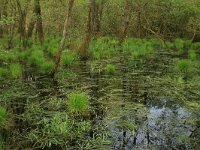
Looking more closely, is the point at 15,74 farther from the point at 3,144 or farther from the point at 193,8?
the point at 193,8

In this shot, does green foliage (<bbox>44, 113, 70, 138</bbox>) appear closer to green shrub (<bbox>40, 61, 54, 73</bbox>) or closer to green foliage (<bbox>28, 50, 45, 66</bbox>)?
green shrub (<bbox>40, 61, 54, 73</bbox>)

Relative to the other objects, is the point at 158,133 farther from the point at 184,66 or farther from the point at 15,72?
the point at 184,66

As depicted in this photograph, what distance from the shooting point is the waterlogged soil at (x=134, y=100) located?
22.9 ft

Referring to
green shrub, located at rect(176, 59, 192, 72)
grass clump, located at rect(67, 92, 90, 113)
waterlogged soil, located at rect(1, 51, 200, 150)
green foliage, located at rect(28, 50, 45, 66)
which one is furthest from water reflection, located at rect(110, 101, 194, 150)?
green foliage, located at rect(28, 50, 45, 66)

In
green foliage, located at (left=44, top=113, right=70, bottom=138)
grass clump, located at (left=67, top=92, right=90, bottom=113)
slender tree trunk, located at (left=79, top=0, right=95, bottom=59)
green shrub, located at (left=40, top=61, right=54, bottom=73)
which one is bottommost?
green foliage, located at (left=44, top=113, right=70, bottom=138)

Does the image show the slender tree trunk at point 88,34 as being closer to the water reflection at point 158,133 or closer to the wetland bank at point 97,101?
the wetland bank at point 97,101

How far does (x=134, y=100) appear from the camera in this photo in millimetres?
9594

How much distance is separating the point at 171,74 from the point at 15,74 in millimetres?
5796

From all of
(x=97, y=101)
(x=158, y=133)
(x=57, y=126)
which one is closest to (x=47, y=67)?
(x=97, y=101)

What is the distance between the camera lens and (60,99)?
923cm

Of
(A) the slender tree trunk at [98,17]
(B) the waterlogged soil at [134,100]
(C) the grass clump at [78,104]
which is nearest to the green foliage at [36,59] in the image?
(B) the waterlogged soil at [134,100]

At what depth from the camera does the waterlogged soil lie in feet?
22.9

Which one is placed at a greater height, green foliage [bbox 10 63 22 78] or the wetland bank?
green foliage [bbox 10 63 22 78]

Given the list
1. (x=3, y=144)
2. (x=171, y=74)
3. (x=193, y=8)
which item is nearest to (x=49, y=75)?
(x=171, y=74)
